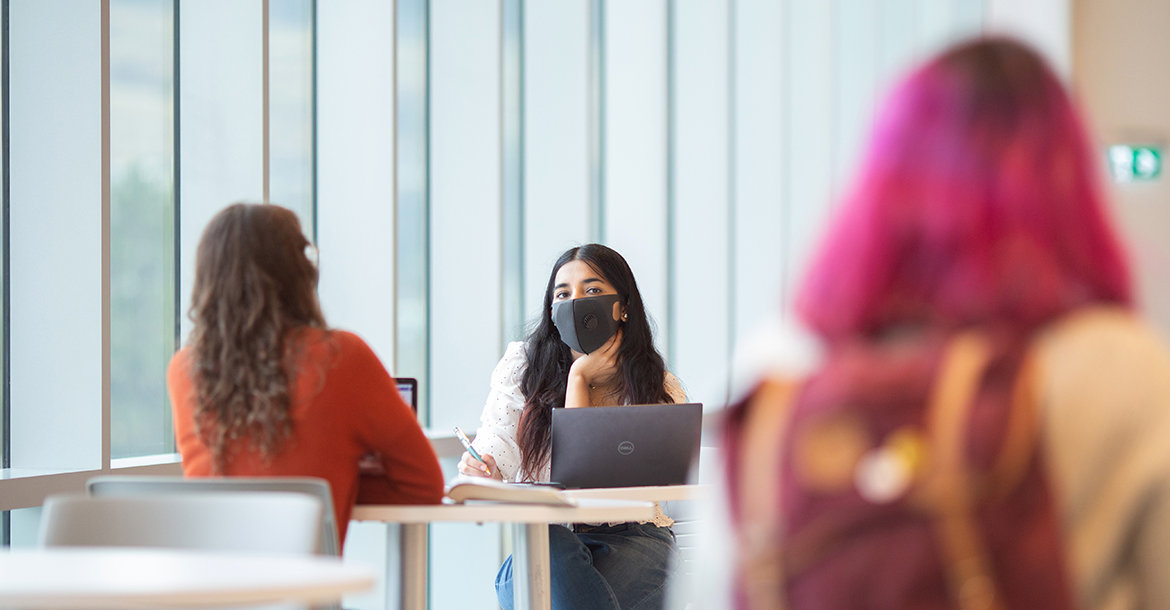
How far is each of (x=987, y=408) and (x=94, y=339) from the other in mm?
2552

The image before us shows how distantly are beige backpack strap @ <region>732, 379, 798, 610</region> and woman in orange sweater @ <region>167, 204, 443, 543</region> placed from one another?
117cm

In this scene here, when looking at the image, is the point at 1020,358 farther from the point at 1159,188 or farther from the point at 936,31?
the point at 1159,188

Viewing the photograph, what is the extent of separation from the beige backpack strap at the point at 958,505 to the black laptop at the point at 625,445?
63.8 inches

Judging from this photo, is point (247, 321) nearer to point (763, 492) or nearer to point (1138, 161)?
point (763, 492)

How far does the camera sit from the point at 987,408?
79 centimetres

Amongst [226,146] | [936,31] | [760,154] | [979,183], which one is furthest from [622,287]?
[936,31]

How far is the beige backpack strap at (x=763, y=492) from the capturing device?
0.85 m

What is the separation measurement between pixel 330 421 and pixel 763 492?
122 centimetres

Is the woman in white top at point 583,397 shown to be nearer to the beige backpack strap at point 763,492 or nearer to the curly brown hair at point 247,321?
the curly brown hair at point 247,321

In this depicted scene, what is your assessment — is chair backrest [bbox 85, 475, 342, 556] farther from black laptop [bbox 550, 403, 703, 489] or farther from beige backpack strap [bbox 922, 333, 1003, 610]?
beige backpack strap [bbox 922, 333, 1003, 610]

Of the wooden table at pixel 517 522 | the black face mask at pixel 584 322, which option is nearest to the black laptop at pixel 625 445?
the wooden table at pixel 517 522

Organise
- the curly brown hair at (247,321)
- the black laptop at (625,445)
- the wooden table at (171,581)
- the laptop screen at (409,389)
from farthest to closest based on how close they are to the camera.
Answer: the laptop screen at (409,389) → the black laptop at (625,445) → the curly brown hair at (247,321) → the wooden table at (171,581)

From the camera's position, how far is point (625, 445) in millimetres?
2422

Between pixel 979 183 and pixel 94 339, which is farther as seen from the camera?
pixel 94 339
